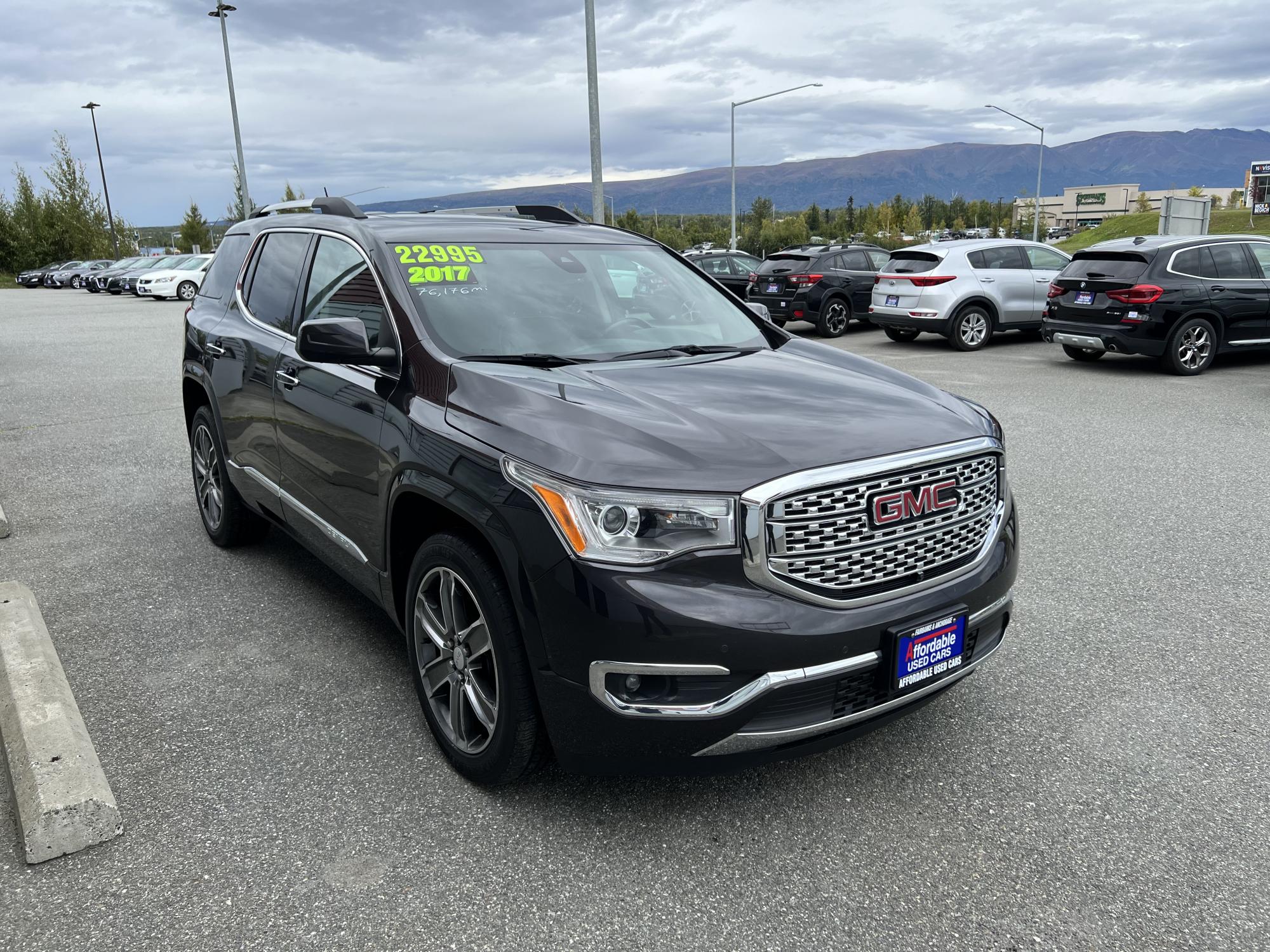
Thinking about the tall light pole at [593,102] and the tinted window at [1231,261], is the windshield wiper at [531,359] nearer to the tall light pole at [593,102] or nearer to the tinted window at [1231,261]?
the tinted window at [1231,261]

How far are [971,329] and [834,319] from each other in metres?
3.20

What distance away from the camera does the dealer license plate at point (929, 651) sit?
8.96ft

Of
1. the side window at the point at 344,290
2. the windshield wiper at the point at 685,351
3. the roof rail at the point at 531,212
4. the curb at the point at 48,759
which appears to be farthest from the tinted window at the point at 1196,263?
the curb at the point at 48,759

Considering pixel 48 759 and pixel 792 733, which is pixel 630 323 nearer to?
pixel 792 733

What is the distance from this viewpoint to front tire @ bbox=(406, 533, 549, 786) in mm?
2783

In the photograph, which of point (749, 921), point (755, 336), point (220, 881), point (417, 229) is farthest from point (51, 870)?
point (755, 336)

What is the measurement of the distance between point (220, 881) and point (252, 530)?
3070 mm

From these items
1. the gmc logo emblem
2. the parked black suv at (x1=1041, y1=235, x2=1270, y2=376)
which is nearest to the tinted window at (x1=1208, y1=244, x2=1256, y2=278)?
the parked black suv at (x1=1041, y1=235, x2=1270, y2=376)

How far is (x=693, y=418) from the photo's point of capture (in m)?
2.89

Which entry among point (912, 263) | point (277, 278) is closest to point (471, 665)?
point (277, 278)

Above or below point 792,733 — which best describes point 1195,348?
below

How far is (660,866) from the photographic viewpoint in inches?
Answer: 108

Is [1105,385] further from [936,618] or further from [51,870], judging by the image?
[51,870]

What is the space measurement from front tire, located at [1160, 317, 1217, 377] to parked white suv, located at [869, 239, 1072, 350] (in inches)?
135
